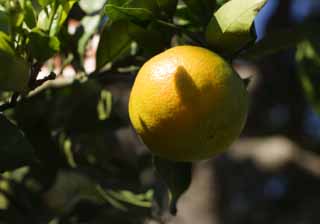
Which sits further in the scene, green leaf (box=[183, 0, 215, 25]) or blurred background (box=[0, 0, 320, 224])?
blurred background (box=[0, 0, 320, 224])

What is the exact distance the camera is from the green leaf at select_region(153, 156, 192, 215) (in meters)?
0.79

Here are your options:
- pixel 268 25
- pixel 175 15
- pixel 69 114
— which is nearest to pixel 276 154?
pixel 268 25

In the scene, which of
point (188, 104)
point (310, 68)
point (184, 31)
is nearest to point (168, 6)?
point (184, 31)

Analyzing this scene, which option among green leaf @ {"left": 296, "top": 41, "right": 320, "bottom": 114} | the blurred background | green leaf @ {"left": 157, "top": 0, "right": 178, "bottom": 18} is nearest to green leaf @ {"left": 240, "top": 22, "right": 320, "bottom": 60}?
the blurred background

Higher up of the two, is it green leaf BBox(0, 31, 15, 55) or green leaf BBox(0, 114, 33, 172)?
green leaf BBox(0, 31, 15, 55)

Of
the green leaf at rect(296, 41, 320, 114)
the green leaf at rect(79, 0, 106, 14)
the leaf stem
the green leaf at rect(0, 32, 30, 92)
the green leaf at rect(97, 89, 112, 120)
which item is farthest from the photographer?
the green leaf at rect(296, 41, 320, 114)

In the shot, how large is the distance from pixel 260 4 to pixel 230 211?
133 cm

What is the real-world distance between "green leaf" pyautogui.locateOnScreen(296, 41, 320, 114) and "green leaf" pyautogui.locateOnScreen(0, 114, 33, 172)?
0.59 meters

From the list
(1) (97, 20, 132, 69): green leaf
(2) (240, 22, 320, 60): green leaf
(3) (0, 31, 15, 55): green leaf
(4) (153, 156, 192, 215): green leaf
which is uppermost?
(3) (0, 31, 15, 55): green leaf

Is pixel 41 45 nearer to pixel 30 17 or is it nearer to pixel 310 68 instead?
pixel 30 17

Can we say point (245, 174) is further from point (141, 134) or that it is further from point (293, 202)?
point (141, 134)

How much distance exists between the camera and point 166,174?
0.80 metres

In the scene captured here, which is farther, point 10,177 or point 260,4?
point 10,177

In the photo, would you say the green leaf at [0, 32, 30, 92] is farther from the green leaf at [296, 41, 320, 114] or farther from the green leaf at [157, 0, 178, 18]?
the green leaf at [296, 41, 320, 114]
